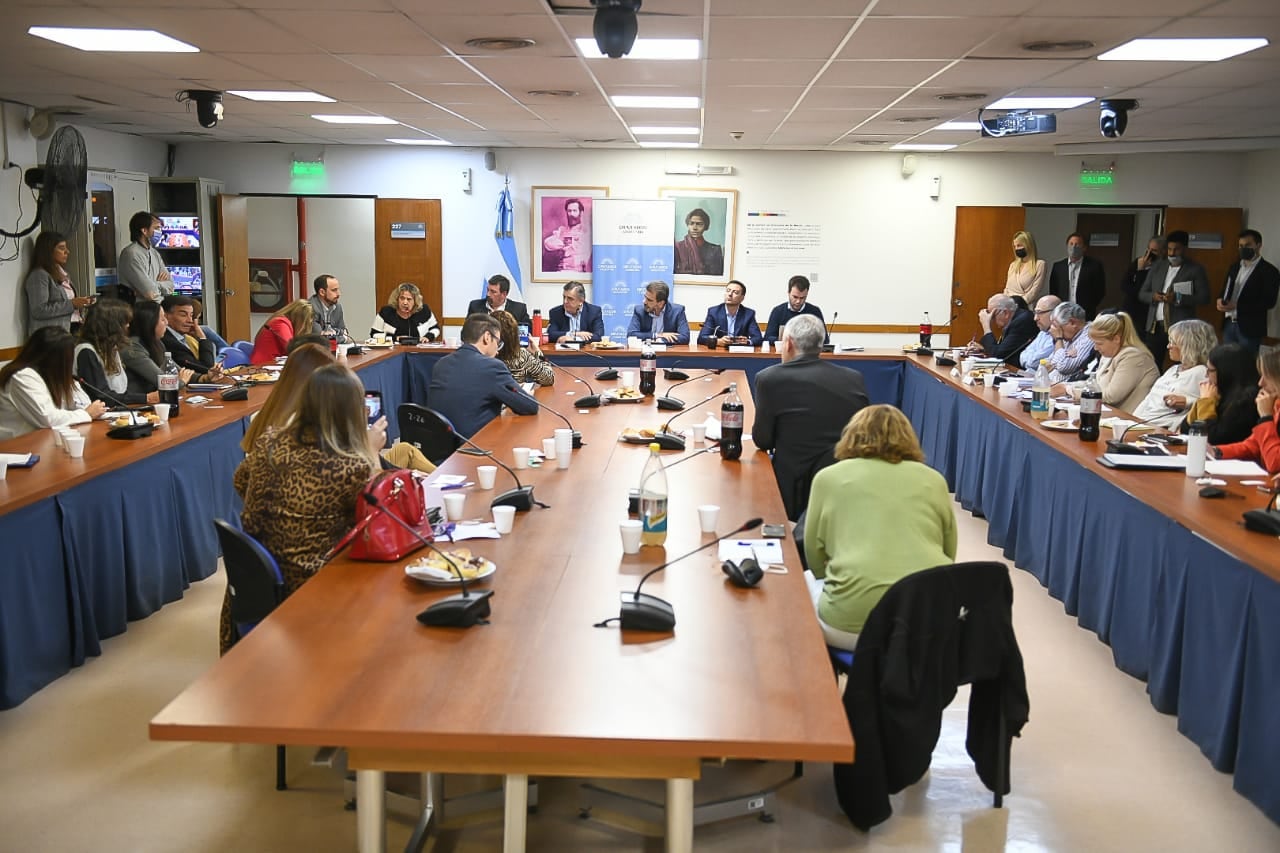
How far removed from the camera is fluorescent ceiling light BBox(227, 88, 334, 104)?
733 cm

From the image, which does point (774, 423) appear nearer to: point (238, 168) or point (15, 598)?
point (15, 598)

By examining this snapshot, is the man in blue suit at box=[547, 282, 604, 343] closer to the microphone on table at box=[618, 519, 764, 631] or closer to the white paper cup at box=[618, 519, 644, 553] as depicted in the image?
the white paper cup at box=[618, 519, 644, 553]

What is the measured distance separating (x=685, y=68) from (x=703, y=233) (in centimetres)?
525

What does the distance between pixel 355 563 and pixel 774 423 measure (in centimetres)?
217

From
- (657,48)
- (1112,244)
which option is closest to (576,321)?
(657,48)

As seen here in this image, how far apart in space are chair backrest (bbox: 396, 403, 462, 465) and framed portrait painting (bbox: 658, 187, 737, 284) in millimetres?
6412

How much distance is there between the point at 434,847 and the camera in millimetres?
2857

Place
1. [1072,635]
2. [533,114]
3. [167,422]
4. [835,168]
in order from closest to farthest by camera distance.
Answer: [1072,635]
[167,422]
[533,114]
[835,168]

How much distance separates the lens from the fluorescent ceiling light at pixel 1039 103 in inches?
274

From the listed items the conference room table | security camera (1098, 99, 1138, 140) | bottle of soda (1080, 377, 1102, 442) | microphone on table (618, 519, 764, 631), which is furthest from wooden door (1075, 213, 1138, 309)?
microphone on table (618, 519, 764, 631)

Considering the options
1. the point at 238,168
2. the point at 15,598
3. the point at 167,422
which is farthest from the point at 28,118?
the point at 15,598

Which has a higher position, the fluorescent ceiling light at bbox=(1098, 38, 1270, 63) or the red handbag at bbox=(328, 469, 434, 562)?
the fluorescent ceiling light at bbox=(1098, 38, 1270, 63)

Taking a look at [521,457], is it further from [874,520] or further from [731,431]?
[874,520]

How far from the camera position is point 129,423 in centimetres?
481
